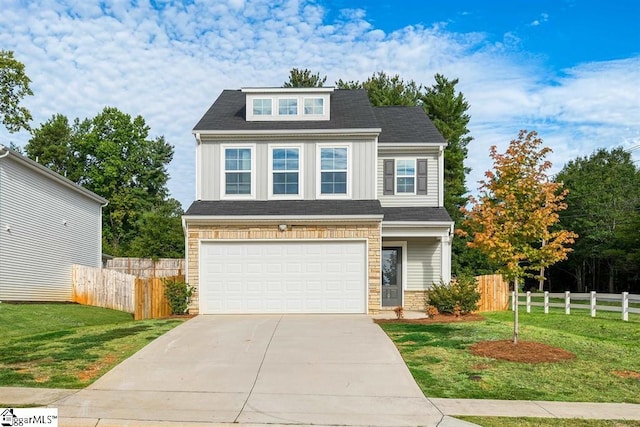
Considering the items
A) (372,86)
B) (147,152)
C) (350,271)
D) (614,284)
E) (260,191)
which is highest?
(372,86)

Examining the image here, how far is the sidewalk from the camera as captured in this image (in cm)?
695

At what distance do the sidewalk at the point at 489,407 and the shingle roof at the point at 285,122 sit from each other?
1137 centimetres

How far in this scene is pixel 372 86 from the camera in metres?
41.5

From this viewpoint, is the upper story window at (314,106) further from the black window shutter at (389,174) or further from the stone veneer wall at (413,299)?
the stone veneer wall at (413,299)

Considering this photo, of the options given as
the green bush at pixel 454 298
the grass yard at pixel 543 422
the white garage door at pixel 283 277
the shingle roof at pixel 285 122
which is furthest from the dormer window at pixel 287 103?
the grass yard at pixel 543 422

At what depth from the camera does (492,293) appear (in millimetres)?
19969

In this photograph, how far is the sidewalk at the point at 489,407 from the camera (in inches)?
273

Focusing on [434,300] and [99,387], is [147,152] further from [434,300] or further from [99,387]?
[99,387]

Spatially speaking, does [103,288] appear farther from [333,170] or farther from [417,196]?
[417,196]

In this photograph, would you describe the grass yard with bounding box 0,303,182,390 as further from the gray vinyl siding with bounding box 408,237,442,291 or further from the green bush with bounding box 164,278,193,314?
the gray vinyl siding with bounding box 408,237,442,291

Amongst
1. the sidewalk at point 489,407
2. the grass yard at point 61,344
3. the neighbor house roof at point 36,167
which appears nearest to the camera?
the sidewalk at point 489,407

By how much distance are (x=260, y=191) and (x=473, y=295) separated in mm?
7604

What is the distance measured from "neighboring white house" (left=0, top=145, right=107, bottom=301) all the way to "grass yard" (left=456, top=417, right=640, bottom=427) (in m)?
17.2

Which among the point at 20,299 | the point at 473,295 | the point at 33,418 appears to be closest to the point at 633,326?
the point at 473,295
